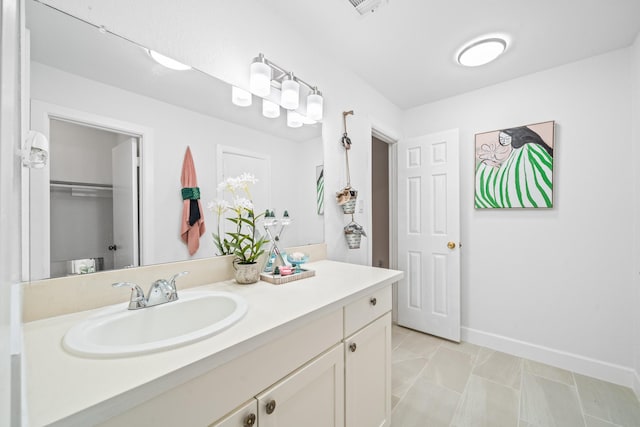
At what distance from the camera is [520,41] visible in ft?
5.64

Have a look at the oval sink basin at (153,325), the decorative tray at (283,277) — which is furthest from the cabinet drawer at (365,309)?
the oval sink basin at (153,325)

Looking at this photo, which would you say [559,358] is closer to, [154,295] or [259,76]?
[154,295]

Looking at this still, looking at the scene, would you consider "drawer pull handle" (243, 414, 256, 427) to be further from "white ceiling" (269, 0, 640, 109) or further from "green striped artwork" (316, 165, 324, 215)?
"white ceiling" (269, 0, 640, 109)

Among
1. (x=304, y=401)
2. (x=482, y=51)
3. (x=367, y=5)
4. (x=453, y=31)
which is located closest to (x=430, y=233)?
(x=482, y=51)

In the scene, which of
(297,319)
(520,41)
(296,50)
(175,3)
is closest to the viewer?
(297,319)

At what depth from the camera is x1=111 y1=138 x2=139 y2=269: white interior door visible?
93 centimetres

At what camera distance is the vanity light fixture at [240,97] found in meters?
1.28

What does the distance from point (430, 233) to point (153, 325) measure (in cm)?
232

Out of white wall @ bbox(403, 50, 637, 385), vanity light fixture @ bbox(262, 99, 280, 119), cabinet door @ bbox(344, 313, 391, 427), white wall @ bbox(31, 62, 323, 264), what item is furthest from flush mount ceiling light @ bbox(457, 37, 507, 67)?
cabinet door @ bbox(344, 313, 391, 427)

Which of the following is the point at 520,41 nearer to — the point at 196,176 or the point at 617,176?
the point at 617,176

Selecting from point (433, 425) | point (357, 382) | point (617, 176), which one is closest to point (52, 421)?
point (357, 382)

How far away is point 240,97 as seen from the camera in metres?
1.31

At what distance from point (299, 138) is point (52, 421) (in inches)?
59.1

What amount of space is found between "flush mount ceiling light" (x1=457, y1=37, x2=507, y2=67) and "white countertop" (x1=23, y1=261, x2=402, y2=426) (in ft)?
6.55
